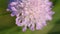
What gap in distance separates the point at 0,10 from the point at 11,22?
64mm

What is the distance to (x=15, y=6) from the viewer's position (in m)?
0.46

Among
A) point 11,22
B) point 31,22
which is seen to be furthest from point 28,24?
point 11,22

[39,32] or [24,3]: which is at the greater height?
[24,3]

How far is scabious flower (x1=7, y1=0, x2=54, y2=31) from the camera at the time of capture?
1.50 feet

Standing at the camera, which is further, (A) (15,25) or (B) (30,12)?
(A) (15,25)

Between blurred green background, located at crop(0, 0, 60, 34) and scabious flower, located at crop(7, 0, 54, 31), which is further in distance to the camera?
blurred green background, located at crop(0, 0, 60, 34)

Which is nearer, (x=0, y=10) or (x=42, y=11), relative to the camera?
(x=42, y=11)

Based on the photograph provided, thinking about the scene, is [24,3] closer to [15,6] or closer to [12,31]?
[15,6]

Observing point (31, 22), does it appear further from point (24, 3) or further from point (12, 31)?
point (12, 31)

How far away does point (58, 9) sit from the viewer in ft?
2.09

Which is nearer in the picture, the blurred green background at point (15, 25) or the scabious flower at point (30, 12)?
the scabious flower at point (30, 12)

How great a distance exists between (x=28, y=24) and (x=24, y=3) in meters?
0.07

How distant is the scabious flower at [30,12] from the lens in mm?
458

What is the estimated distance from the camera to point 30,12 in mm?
468
